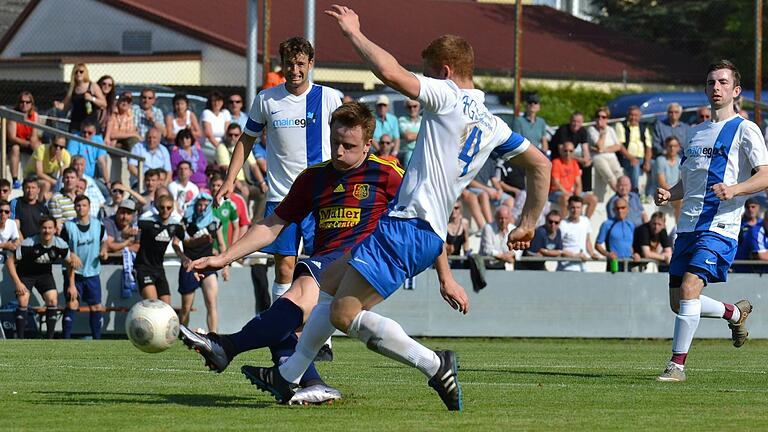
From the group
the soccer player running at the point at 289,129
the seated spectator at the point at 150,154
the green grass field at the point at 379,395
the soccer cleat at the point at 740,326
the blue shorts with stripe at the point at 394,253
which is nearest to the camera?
the green grass field at the point at 379,395

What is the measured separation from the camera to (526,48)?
37.4 meters

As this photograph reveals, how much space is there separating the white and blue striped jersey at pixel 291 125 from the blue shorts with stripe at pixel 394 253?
11.8ft

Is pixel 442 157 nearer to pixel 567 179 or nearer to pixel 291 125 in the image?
pixel 291 125

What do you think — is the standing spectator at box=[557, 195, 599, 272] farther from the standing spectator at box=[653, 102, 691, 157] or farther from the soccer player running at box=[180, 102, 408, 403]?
the soccer player running at box=[180, 102, 408, 403]

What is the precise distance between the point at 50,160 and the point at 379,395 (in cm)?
1171

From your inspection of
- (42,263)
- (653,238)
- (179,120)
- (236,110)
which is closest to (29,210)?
A: (42,263)

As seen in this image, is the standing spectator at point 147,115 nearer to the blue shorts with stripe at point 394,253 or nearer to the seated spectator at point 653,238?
the seated spectator at point 653,238

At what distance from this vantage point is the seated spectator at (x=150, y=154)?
19.8 meters

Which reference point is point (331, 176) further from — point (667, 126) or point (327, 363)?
point (667, 126)

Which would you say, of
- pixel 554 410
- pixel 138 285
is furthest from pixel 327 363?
pixel 138 285

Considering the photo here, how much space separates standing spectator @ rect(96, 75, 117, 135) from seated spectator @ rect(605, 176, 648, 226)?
747 cm

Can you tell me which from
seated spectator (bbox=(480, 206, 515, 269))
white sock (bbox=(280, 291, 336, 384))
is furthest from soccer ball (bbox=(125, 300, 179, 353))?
seated spectator (bbox=(480, 206, 515, 269))

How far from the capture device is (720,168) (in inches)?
408

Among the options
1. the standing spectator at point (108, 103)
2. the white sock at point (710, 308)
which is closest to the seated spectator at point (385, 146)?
the standing spectator at point (108, 103)
